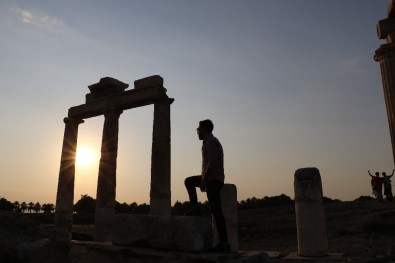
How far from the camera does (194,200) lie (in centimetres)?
722

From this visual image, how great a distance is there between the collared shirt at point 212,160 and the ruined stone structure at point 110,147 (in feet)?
33.4

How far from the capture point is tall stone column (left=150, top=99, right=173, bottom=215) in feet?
55.0

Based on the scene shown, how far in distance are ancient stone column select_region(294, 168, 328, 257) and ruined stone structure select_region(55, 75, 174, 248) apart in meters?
7.96

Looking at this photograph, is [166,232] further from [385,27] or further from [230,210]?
[385,27]

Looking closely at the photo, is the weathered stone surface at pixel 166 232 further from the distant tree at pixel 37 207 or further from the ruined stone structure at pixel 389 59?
the distant tree at pixel 37 207

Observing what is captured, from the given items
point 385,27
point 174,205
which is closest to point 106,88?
point 385,27

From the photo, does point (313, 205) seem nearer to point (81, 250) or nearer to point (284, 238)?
point (81, 250)

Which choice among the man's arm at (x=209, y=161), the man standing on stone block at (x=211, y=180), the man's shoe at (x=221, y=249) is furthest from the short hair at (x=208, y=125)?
the man's shoe at (x=221, y=249)

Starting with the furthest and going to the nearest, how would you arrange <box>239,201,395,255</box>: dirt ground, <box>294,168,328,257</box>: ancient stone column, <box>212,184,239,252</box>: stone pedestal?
<box>239,201,395,255</box>: dirt ground < <box>212,184,239,252</box>: stone pedestal < <box>294,168,328,257</box>: ancient stone column

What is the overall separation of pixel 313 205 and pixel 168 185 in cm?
852

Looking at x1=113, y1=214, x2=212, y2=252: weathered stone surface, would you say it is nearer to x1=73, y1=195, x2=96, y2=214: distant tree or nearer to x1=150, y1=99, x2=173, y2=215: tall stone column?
x1=150, y1=99, x2=173, y2=215: tall stone column

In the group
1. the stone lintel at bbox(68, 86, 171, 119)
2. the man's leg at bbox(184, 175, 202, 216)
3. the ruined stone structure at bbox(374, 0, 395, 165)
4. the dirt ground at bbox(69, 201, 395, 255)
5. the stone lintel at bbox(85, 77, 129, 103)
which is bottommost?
the dirt ground at bbox(69, 201, 395, 255)

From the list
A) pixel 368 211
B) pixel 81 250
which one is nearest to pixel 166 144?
pixel 81 250

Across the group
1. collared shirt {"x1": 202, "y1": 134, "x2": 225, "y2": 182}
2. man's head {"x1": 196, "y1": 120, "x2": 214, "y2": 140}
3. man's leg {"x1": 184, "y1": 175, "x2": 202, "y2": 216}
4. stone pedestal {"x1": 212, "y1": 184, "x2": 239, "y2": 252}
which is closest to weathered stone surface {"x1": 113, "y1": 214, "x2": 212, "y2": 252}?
man's leg {"x1": 184, "y1": 175, "x2": 202, "y2": 216}
